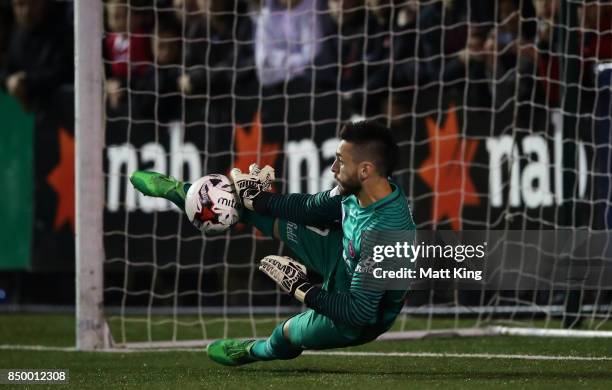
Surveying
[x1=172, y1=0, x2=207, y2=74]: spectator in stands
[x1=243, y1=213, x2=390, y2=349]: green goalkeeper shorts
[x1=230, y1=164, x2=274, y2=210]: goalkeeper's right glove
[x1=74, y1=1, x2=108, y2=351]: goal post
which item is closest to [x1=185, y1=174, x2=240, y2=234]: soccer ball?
[x1=230, y1=164, x2=274, y2=210]: goalkeeper's right glove

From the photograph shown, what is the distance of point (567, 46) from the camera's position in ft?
31.2

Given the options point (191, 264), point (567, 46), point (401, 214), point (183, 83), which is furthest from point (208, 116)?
point (401, 214)

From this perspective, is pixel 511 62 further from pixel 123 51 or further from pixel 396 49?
pixel 123 51

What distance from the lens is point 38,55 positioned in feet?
37.9

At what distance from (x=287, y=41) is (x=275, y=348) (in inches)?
177

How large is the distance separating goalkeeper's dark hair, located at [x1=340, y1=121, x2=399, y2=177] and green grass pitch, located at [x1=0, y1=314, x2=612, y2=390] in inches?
41.3

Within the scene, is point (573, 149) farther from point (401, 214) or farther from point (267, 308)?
point (401, 214)

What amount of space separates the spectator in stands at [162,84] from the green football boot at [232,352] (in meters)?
3.91

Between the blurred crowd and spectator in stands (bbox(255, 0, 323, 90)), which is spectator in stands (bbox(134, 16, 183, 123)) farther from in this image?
spectator in stands (bbox(255, 0, 323, 90))

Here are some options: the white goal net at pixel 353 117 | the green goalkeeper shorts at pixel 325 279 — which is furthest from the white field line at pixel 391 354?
the green goalkeeper shorts at pixel 325 279

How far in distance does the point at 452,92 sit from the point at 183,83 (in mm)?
2158

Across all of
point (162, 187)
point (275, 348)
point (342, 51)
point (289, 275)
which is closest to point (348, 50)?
point (342, 51)

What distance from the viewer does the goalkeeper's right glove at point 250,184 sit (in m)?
6.64

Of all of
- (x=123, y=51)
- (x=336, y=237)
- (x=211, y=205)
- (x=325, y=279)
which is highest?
(x=123, y=51)
